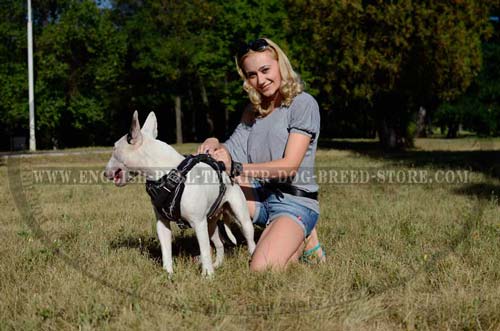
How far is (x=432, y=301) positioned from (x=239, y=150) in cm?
213

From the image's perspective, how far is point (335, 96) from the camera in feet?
77.1

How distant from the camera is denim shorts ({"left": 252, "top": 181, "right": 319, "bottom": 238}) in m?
4.25

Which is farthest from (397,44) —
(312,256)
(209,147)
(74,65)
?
(74,65)

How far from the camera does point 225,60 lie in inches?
1143

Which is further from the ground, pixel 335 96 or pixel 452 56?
pixel 452 56

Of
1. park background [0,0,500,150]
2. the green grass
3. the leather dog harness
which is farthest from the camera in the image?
park background [0,0,500,150]

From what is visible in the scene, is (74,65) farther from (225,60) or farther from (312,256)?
(312,256)

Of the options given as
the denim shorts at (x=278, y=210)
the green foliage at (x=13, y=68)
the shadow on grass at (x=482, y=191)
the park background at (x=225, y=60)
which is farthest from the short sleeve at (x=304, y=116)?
the green foliage at (x=13, y=68)

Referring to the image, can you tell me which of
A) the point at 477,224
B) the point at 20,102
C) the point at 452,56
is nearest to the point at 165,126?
the point at 20,102

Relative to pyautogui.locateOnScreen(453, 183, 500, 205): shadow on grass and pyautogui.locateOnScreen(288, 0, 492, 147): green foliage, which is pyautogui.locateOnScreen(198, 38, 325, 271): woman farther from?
pyautogui.locateOnScreen(288, 0, 492, 147): green foliage

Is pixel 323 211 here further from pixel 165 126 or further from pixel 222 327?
pixel 165 126

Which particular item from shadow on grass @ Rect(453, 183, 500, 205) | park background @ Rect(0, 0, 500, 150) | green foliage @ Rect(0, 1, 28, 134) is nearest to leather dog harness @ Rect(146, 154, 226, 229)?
shadow on grass @ Rect(453, 183, 500, 205)

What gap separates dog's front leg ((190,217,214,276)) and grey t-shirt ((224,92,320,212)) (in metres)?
1.03

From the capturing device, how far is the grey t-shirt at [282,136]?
13.7 feet
